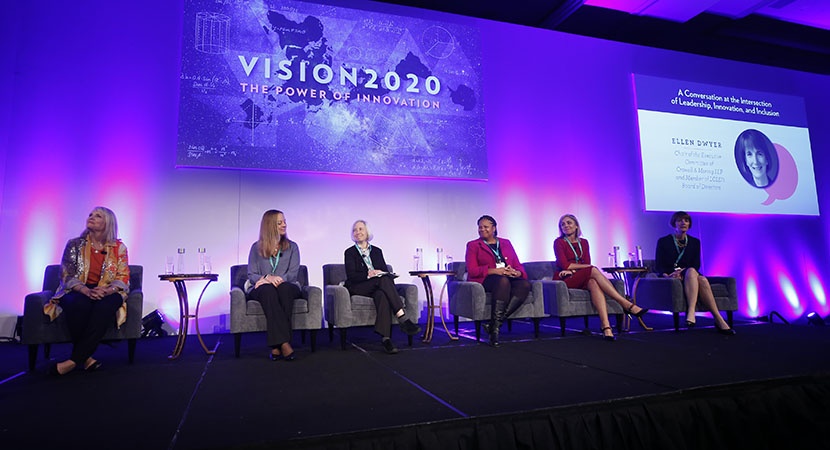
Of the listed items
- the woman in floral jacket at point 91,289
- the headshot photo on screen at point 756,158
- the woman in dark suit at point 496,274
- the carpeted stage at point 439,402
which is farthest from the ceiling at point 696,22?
the carpeted stage at point 439,402

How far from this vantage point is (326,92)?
444 cm

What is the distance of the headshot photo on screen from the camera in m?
5.75

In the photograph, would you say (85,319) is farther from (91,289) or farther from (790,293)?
(790,293)

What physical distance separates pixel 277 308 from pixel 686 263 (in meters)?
3.59

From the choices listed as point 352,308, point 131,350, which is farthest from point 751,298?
point 131,350

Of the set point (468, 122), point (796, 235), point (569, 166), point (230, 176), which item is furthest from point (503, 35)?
point (796, 235)

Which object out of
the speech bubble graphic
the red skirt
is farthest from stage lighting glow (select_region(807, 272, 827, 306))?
the red skirt

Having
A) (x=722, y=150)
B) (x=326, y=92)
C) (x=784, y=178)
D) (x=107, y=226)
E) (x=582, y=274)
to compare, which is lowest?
(x=582, y=274)

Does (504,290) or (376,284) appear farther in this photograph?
(504,290)

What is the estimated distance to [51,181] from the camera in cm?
388

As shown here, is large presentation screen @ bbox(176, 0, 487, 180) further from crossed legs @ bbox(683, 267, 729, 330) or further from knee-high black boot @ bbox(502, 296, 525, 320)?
crossed legs @ bbox(683, 267, 729, 330)

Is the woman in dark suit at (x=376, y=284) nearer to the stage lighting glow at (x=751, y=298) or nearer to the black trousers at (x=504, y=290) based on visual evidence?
the black trousers at (x=504, y=290)

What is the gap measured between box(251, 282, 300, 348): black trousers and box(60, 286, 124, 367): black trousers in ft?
2.76

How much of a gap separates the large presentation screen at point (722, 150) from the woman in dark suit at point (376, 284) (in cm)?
370
